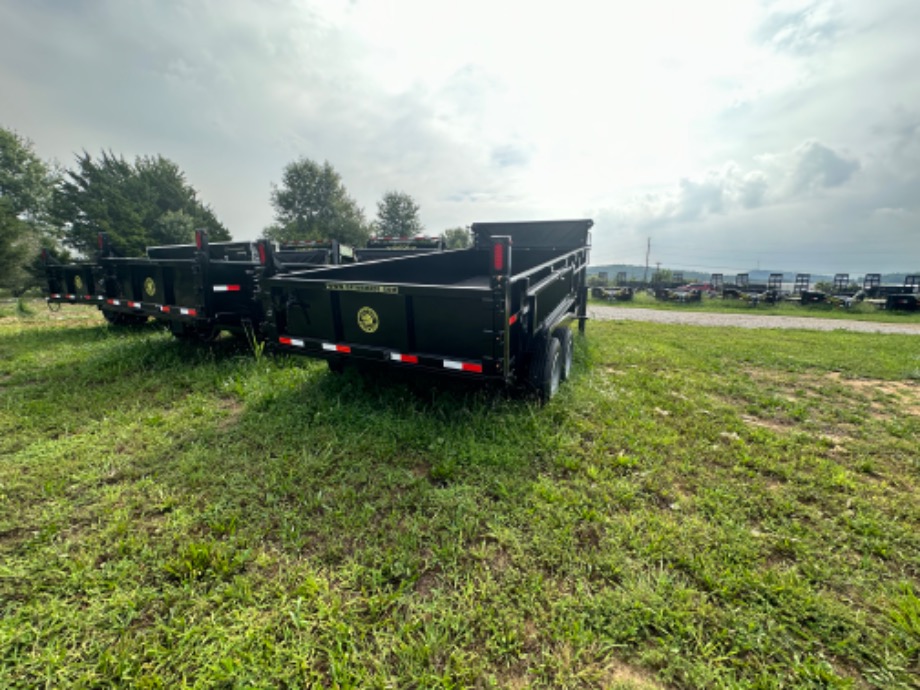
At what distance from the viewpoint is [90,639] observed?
1648 mm

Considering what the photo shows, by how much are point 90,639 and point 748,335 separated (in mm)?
12632

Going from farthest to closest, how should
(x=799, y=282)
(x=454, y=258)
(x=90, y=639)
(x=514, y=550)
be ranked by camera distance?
(x=799, y=282)
(x=454, y=258)
(x=514, y=550)
(x=90, y=639)

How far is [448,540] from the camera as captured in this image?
2256 millimetres

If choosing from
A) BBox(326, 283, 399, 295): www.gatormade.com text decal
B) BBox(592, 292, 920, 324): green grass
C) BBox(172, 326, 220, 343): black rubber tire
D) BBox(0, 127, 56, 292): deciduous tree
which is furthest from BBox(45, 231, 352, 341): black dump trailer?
BBox(0, 127, 56, 292): deciduous tree

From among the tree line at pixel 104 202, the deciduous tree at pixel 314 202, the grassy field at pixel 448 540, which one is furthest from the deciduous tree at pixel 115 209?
the grassy field at pixel 448 540

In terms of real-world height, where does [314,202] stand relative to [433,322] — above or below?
above

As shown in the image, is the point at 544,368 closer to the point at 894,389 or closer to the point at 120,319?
the point at 894,389

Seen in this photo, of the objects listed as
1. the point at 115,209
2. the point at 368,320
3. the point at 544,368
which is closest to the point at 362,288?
the point at 368,320

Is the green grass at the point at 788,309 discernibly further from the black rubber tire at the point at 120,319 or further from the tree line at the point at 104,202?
the tree line at the point at 104,202

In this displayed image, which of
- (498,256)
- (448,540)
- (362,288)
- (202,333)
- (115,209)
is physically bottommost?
(448,540)

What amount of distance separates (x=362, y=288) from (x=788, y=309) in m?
23.0

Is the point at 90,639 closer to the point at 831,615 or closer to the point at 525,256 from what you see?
the point at 831,615

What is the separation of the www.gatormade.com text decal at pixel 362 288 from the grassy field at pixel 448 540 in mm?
1238

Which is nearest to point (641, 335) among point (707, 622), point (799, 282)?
point (707, 622)
